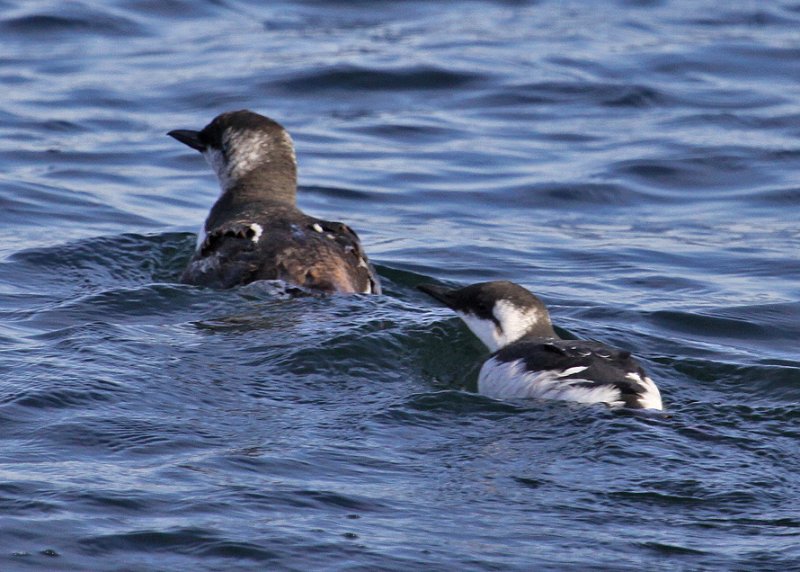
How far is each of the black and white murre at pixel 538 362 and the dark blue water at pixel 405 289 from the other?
0.12 metres

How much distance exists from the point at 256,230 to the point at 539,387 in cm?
232

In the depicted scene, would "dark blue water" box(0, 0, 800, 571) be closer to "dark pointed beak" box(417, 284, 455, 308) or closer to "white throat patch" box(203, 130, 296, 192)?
"dark pointed beak" box(417, 284, 455, 308)

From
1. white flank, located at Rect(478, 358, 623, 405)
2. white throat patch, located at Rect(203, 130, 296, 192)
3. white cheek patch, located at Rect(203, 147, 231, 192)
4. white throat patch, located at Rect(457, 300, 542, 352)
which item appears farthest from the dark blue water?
white throat patch, located at Rect(203, 130, 296, 192)

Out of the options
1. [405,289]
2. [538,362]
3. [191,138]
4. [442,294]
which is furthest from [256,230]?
[538,362]

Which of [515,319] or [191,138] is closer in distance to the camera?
[515,319]

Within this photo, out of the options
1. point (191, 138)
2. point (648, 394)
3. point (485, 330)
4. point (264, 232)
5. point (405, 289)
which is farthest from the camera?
point (191, 138)

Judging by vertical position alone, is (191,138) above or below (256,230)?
above

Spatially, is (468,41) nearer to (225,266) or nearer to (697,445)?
(225,266)

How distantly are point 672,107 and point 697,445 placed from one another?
9.58 meters

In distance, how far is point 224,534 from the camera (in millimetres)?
5289

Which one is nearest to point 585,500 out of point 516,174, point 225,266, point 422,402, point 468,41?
point 422,402

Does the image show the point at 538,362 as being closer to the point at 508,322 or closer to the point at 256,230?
the point at 508,322

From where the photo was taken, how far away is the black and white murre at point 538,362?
6773 millimetres

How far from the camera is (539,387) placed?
22.6ft
